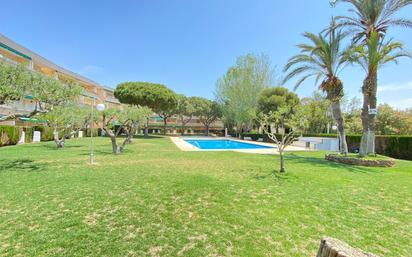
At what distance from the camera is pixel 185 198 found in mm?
4938

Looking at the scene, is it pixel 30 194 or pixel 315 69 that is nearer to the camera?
pixel 30 194

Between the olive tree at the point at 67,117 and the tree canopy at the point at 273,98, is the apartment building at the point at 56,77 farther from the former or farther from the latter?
the tree canopy at the point at 273,98

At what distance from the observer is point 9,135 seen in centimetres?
1755

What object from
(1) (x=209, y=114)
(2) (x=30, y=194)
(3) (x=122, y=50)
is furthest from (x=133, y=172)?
(1) (x=209, y=114)

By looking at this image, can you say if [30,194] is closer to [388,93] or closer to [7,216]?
[7,216]

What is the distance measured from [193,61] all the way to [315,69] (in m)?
18.8

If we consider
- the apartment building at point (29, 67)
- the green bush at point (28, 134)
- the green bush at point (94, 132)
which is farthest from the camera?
the green bush at point (94, 132)

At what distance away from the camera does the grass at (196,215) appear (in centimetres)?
298

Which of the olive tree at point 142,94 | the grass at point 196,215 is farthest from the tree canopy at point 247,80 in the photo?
the grass at point 196,215

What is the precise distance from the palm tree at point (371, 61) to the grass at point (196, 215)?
214 inches

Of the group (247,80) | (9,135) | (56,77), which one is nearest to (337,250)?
(56,77)

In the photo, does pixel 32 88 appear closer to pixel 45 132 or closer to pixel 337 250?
pixel 337 250

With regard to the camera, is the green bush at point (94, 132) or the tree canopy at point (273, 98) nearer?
A: the tree canopy at point (273, 98)

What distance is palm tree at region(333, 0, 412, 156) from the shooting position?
10812 millimetres
